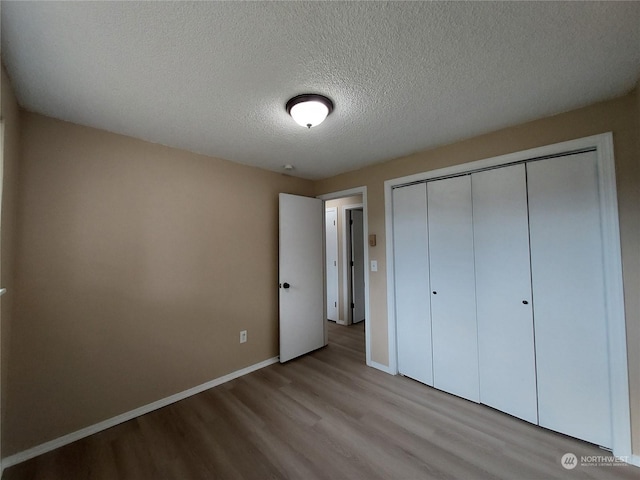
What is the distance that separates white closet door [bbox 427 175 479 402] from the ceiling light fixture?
54.9 inches

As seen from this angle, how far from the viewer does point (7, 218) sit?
4.79ft

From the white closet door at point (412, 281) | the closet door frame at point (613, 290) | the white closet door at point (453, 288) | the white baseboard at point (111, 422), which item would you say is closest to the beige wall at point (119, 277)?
the white baseboard at point (111, 422)

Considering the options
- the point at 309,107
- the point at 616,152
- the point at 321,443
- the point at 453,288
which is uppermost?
the point at 309,107

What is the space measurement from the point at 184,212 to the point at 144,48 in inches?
55.6

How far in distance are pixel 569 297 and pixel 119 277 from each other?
337 cm

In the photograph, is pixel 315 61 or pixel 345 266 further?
pixel 345 266

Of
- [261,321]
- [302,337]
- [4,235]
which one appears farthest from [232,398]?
[4,235]

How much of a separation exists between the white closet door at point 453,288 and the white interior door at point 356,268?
6.95 ft

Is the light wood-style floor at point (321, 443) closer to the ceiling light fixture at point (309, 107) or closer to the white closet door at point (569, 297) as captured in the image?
the white closet door at point (569, 297)

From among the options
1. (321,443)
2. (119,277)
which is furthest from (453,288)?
(119,277)

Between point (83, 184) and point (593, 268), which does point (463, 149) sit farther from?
point (83, 184)

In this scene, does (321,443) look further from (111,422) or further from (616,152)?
(616,152)

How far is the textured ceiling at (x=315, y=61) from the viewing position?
3.35 ft

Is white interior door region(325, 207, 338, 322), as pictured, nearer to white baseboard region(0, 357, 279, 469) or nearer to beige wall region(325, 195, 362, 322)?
beige wall region(325, 195, 362, 322)
